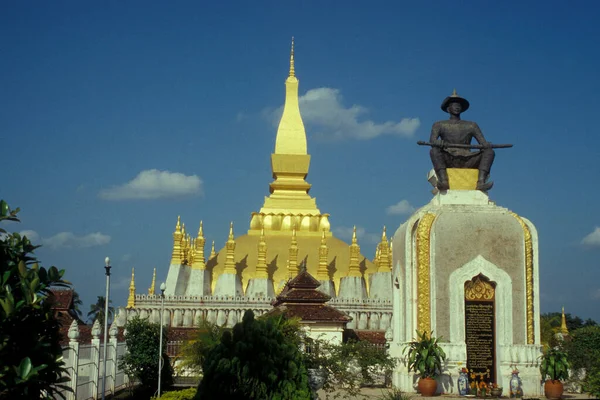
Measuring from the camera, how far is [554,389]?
62.8 ft

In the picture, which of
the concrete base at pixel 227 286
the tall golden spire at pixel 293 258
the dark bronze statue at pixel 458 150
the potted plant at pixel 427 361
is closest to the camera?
the potted plant at pixel 427 361

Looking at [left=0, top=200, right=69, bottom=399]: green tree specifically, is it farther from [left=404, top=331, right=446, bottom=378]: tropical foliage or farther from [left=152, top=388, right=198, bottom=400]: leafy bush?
[left=404, top=331, right=446, bottom=378]: tropical foliage

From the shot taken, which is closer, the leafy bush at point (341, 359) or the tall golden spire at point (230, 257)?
the leafy bush at point (341, 359)

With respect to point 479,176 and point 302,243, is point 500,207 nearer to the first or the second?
point 479,176

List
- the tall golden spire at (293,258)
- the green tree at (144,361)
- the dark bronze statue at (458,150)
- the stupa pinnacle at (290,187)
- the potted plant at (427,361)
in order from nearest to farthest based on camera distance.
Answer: the potted plant at (427,361) < the dark bronze statue at (458,150) < the green tree at (144,361) < the tall golden spire at (293,258) < the stupa pinnacle at (290,187)

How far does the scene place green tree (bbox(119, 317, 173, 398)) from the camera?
26.2m

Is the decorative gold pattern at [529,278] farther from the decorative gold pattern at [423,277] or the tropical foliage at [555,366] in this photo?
the decorative gold pattern at [423,277]

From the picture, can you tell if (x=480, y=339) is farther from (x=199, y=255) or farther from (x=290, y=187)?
(x=290, y=187)

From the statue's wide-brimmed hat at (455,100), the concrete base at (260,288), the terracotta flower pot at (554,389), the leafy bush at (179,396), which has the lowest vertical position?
the leafy bush at (179,396)

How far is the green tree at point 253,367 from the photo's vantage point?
1288 cm

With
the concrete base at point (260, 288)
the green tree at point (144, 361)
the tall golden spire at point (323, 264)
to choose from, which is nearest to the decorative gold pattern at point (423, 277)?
the green tree at point (144, 361)

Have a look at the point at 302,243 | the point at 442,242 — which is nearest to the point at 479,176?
the point at 442,242

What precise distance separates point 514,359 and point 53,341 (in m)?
12.8

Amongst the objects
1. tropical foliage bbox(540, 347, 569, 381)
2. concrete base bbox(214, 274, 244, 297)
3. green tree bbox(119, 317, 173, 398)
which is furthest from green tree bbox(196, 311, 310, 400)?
concrete base bbox(214, 274, 244, 297)
